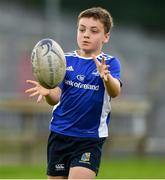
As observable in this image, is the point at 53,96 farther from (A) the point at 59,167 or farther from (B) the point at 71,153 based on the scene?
(A) the point at 59,167

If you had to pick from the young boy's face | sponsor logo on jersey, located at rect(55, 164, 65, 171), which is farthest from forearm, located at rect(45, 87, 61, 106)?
sponsor logo on jersey, located at rect(55, 164, 65, 171)

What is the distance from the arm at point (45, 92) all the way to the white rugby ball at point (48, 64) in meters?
0.07

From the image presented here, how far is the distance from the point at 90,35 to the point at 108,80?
0.59m

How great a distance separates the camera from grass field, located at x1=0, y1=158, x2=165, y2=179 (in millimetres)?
14248

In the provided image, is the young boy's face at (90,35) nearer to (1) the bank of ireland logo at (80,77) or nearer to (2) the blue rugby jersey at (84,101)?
(2) the blue rugby jersey at (84,101)

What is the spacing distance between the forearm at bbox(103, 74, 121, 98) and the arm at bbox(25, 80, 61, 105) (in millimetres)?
488

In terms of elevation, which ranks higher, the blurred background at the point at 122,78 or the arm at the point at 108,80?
the arm at the point at 108,80

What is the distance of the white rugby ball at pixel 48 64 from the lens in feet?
25.4

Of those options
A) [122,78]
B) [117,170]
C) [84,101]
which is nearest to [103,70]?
[84,101]

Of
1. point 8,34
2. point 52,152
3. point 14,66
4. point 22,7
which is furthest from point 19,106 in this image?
point 52,152

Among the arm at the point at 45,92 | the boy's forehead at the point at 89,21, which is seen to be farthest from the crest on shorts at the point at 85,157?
the boy's forehead at the point at 89,21

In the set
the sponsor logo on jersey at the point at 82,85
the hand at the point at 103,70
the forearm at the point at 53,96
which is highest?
the hand at the point at 103,70

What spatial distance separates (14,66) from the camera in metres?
21.2

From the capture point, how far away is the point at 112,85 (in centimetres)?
775
